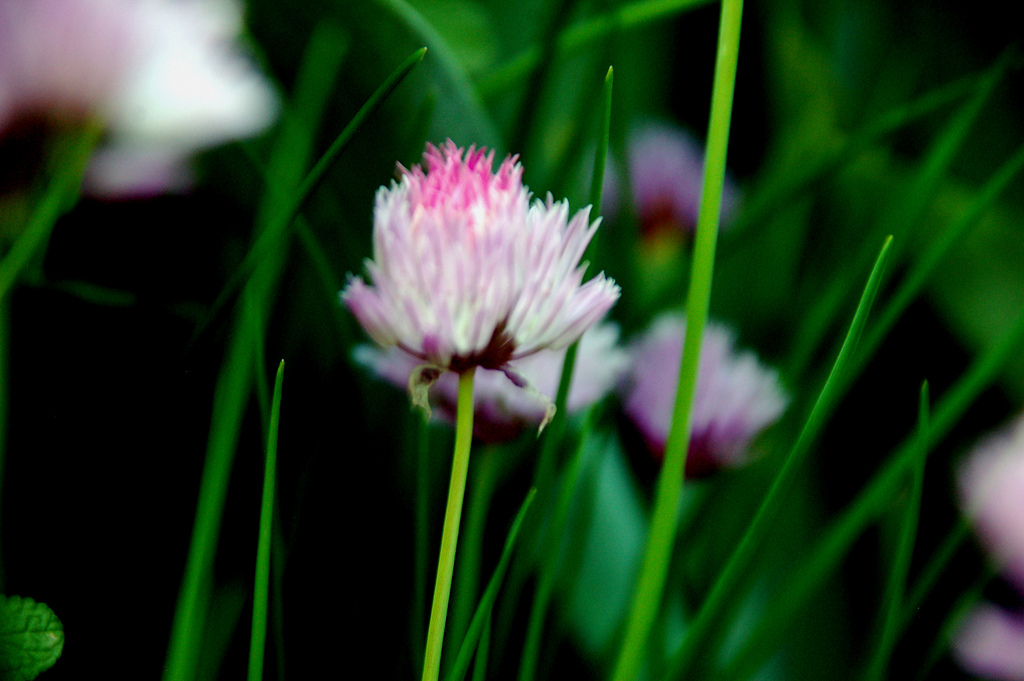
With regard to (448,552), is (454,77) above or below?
above

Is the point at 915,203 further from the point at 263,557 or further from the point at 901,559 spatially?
the point at 263,557

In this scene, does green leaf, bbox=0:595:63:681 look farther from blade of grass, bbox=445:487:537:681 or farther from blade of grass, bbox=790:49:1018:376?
blade of grass, bbox=790:49:1018:376

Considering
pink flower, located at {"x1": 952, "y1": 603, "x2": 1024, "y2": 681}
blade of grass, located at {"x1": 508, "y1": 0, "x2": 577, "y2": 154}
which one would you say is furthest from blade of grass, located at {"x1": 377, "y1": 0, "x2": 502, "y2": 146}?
pink flower, located at {"x1": 952, "y1": 603, "x2": 1024, "y2": 681}

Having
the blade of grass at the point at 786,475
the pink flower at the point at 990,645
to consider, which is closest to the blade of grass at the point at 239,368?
the blade of grass at the point at 786,475

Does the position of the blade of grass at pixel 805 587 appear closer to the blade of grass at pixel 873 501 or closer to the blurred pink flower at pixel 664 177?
the blade of grass at pixel 873 501

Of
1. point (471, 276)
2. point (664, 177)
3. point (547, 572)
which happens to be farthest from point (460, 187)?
point (664, 177)

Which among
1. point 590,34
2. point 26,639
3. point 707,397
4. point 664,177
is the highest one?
point 664,177

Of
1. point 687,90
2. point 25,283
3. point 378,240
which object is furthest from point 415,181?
point 687,90
